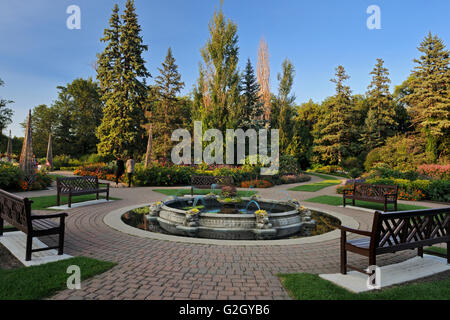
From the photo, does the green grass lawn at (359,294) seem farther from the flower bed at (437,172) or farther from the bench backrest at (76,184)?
the flower bed at (437,172)

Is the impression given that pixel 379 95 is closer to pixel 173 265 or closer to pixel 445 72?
pixel 445 72

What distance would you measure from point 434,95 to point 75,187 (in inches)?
1206

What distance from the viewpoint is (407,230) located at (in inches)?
140

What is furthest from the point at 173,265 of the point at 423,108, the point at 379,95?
the point at 379,95

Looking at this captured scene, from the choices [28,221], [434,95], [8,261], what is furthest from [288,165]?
[8,261]

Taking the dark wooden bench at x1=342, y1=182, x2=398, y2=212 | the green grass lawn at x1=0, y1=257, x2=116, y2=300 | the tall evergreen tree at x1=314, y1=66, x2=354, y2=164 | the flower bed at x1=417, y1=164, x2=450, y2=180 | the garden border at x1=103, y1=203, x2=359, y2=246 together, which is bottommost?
the garden border at x1=103, y1=203, x2=359, y2=246

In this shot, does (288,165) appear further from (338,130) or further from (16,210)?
(16,210)

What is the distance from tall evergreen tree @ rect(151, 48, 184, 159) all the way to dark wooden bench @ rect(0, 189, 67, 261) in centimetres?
2900

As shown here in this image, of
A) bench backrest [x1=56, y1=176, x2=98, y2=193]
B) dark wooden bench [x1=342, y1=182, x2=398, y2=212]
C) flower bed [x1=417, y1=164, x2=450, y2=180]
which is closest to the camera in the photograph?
bench backrest [x1=56, y1=176, x2=98, y2=193]


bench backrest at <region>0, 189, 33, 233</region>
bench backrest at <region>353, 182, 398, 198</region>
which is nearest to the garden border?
bench backrest at <region>0, 189, 33, 233</region>

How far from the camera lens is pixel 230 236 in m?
5.79

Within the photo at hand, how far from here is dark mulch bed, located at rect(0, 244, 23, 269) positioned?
3.64 meters

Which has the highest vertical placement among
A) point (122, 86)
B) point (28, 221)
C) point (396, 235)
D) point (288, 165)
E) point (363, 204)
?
point (122, 86)

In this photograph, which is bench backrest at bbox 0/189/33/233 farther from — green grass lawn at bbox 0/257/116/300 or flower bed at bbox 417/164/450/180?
flower bed at bbox 417/164/450/180
